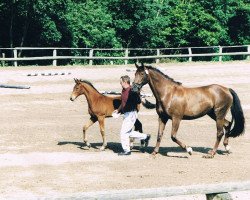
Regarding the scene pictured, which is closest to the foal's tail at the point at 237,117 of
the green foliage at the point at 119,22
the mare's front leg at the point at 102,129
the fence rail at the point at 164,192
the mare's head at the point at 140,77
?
the mare's head at the point at 140,77

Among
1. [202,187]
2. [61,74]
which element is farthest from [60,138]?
[61,74]

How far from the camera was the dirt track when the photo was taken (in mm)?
11438

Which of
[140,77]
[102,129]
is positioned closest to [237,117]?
[140,77]

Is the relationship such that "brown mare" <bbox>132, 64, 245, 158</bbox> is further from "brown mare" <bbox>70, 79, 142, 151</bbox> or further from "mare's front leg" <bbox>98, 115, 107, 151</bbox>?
"mare's front leg" <bbox>98, 115, 107, 151</bbox>

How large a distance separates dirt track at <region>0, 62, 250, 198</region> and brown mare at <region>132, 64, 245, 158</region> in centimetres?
72

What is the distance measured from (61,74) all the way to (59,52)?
1150cm

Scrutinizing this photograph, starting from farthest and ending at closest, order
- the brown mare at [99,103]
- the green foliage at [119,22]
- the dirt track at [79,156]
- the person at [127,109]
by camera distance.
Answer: the green foliage at [119,22], the brown mare at [99,103], the person at [127,109], the dirt track at [79,156]

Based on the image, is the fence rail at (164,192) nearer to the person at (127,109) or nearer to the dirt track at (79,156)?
the dirt track at (79,156)

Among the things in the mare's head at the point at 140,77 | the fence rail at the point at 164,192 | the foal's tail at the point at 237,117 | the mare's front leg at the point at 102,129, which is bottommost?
the mare's front leg at the point at 102,129

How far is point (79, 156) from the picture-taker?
13.9 m

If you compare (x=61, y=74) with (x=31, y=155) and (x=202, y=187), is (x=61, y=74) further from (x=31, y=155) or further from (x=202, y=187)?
(x=202, y=187)

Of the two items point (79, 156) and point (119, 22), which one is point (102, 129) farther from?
point (119, 22)

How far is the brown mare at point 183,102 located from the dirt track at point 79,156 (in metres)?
0.72

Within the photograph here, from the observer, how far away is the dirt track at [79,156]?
11.4 m
